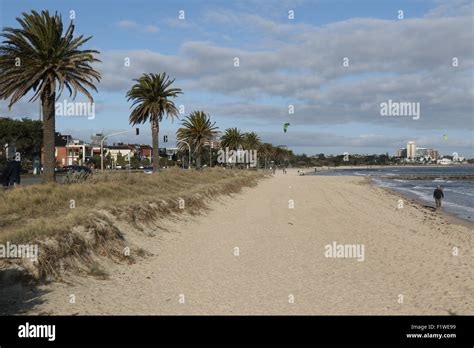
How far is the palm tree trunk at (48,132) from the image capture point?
77.4 ft

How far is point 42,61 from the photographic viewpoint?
22.8 meters

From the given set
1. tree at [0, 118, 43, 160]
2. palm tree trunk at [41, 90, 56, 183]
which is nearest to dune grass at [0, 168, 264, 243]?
palm tree trunk at [41, 90, 56, 183]

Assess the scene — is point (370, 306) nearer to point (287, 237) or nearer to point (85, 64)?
point (287, 237)

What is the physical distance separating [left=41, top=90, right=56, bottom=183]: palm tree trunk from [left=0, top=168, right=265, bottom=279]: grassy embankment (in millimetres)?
2232

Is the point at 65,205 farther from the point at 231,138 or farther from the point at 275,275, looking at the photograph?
the point at 231,138

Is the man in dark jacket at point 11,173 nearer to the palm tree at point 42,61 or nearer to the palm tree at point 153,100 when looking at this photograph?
the palm tree at point 42,61

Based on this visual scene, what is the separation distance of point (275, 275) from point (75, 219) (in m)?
5.45

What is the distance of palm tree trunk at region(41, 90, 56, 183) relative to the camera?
23578 mm

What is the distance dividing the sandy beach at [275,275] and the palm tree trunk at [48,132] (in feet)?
28.2

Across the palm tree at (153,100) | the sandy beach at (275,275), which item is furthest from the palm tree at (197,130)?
the sandy beach at (275,275)

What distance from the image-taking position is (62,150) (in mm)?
121750
